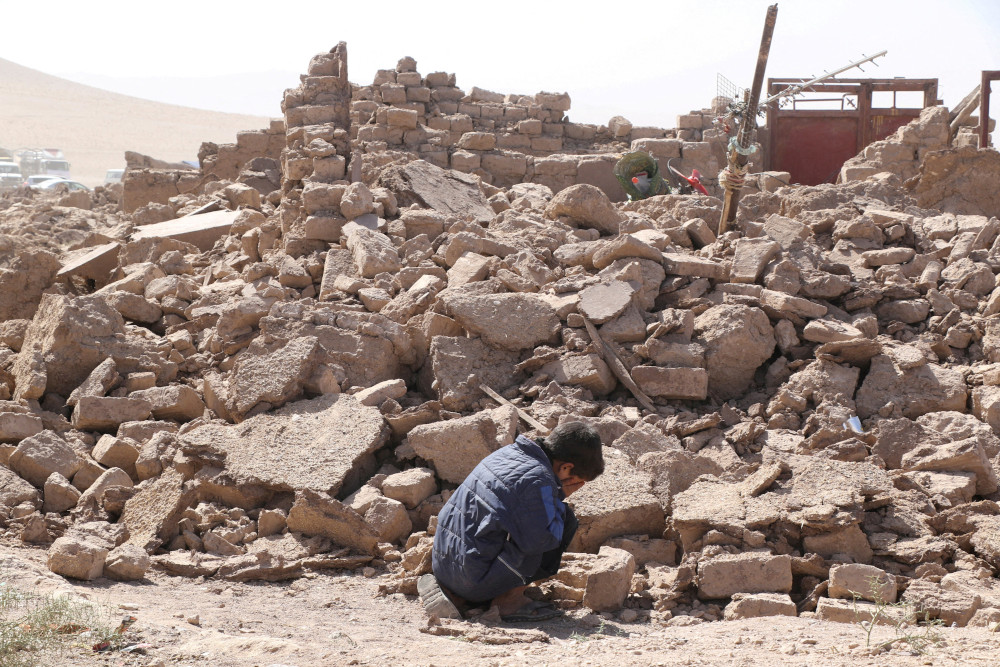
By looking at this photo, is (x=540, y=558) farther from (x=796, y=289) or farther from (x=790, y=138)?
(x=790, y=138)

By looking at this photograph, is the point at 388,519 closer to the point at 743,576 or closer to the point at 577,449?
the point at 577,449

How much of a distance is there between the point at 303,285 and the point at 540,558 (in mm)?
4055

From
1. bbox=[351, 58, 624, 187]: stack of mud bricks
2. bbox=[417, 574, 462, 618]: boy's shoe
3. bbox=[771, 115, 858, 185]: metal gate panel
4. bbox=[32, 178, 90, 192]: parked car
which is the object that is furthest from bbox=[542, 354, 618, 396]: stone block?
bbox=[32, 178, 90, 192]: parked car

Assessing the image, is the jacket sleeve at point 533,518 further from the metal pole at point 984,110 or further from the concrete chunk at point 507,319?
the metal pole at point 984,110

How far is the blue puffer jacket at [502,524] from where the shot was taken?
3.52 metres

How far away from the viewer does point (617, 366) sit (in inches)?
223

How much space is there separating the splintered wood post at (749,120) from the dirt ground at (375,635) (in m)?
4.50

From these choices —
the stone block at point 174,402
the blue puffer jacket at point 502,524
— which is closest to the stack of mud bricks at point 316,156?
the stone block at point 174,402

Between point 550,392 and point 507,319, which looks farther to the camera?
point 507,319

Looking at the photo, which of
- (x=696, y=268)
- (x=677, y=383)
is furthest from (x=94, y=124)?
(x=677, y=383)

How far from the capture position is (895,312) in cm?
618

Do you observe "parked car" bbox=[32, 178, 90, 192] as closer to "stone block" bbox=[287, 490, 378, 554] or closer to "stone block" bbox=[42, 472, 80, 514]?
"stone block" bbox=[42, 472, 80, 514]

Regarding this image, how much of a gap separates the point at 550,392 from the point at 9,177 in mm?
27499

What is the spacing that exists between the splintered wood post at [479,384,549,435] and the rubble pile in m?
0.05
